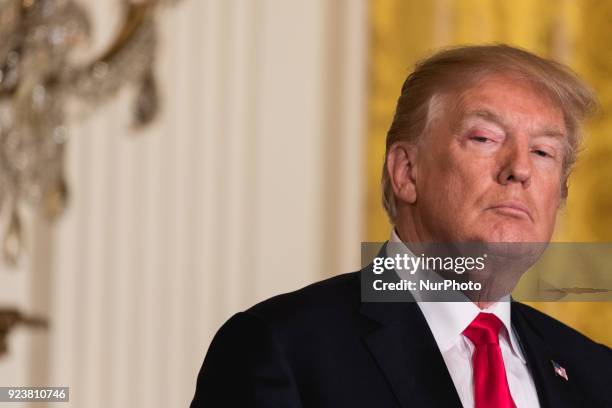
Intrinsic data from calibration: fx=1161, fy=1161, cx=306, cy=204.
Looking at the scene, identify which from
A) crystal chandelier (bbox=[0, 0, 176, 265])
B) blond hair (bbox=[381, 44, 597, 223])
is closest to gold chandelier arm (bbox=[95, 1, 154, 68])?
crystal chandelier (bbox=[0, 0, 176, 265])

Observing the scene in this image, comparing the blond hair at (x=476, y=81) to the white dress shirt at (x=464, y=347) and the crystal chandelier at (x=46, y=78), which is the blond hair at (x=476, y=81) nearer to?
the white dress shirt at (x=464, y=347)

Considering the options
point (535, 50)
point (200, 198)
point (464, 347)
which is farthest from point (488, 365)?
point (535, 50)

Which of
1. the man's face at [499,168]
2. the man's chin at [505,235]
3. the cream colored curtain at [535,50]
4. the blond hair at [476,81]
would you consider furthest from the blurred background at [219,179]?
the man's chin at [505,235]

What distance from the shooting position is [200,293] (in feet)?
14.2

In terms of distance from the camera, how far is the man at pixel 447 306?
180cm

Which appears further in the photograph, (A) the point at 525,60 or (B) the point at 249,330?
(A) the point at 525,60

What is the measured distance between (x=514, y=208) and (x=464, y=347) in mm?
254

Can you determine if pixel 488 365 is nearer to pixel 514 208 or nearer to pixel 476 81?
pixel 514 208

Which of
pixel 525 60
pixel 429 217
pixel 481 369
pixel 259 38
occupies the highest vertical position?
pixel 259 38

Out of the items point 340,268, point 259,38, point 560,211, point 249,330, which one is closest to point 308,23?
point 259,38

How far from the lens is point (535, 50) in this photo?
4645 mm

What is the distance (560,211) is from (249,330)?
0.65m

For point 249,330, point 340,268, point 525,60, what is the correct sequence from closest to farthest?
point 249,330 → point 525,60 → point 340,268

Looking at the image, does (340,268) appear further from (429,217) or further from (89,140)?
(429,217)
